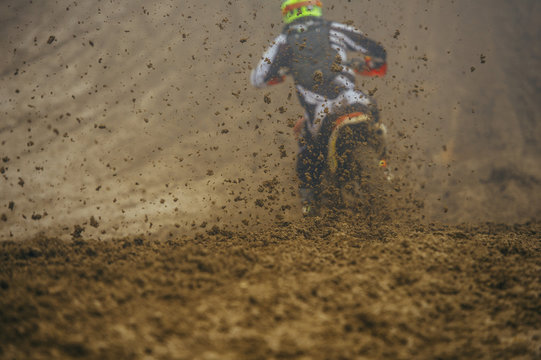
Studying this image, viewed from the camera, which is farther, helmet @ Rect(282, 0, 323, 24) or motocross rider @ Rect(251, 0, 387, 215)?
helmet @ Rect(282, 0, 323, 24)

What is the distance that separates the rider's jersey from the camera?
130 inches

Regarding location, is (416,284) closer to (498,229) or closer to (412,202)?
(412,202)

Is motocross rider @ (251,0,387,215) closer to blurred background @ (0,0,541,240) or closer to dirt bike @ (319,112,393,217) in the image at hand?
dirt bike @ (319,112,393,217)

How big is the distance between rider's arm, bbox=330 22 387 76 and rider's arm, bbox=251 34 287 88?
618mm

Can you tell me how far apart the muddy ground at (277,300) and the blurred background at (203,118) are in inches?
27.3

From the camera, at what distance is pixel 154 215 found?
2.99 metres

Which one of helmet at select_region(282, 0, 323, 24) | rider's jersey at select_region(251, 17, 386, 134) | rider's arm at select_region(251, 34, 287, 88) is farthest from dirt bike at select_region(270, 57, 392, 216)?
helmet at select_region(282, 0, 323, 24)

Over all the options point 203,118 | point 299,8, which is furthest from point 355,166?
point 299,8

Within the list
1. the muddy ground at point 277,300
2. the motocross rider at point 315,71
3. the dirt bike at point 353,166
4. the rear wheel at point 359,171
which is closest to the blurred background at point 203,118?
the motocross rider at point 315,71

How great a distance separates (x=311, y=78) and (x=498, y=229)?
2676 mm

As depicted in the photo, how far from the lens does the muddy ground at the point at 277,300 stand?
1.35 m

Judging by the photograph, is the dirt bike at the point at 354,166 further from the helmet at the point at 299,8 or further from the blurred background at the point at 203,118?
the helmet at the point at 299,8

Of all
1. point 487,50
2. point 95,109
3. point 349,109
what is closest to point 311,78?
point 349,109

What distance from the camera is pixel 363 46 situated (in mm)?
3564
